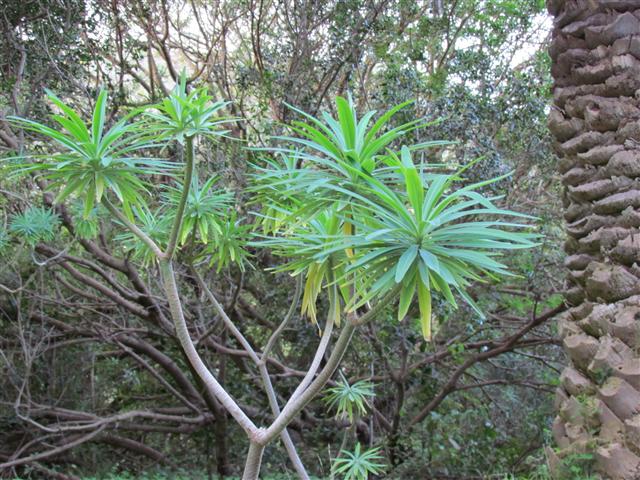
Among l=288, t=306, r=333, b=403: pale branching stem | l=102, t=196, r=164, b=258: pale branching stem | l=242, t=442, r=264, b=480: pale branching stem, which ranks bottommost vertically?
l=242, t=442, r=264, b=480: pale branching stem

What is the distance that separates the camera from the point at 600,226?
3.64 meters

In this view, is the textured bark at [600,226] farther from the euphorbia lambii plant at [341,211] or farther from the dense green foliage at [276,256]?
the euphorbia lambii plant at [341,211]

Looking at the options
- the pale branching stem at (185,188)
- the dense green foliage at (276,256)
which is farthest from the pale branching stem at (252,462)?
the dense green foliage at (276,256)

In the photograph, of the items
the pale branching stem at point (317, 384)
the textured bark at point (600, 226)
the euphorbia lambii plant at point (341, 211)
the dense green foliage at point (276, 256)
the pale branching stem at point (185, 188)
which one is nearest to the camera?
the euphorbia lambii plant at point (341, 211)

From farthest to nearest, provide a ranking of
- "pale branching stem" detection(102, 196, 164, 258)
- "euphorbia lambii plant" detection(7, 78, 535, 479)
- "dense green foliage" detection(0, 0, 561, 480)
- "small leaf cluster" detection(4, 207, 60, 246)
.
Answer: "dense green foliage" detection(0, 0, 561, 480)
"small leaf cluster" detection(4, 207, 60, 246)
"pale branching stem" detection(102, 196, 164, 258)
"euphorbia lambii plant" detection(7, 78, 535, 479)

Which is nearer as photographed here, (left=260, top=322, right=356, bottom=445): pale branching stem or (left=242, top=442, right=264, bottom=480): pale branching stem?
(left=260, top=322, right=356, bottom=445): pale branching stem

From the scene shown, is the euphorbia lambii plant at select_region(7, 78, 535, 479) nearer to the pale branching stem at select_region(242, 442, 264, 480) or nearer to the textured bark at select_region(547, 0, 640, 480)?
the pale branching stem at select_region(242, 442, 264, 480)

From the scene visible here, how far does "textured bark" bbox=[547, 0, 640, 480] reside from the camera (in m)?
3.24

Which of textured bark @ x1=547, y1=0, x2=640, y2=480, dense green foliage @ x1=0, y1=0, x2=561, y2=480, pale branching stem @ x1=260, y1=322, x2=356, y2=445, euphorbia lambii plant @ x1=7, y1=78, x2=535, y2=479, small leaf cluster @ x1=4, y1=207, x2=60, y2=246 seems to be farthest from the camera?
dense green foliage @ x1=0, y1=0, x2=561, y2=480

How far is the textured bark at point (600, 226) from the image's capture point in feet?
10.6

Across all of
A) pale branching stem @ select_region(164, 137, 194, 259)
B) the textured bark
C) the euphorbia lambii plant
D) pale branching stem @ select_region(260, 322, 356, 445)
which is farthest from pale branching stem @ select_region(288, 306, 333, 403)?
the textured bark

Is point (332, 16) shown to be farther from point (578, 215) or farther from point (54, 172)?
point (54, 172)

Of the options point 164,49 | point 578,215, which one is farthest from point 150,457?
point 578,215

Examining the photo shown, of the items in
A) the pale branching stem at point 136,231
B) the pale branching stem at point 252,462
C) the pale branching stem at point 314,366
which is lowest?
the pale branching stem at point 252,462
